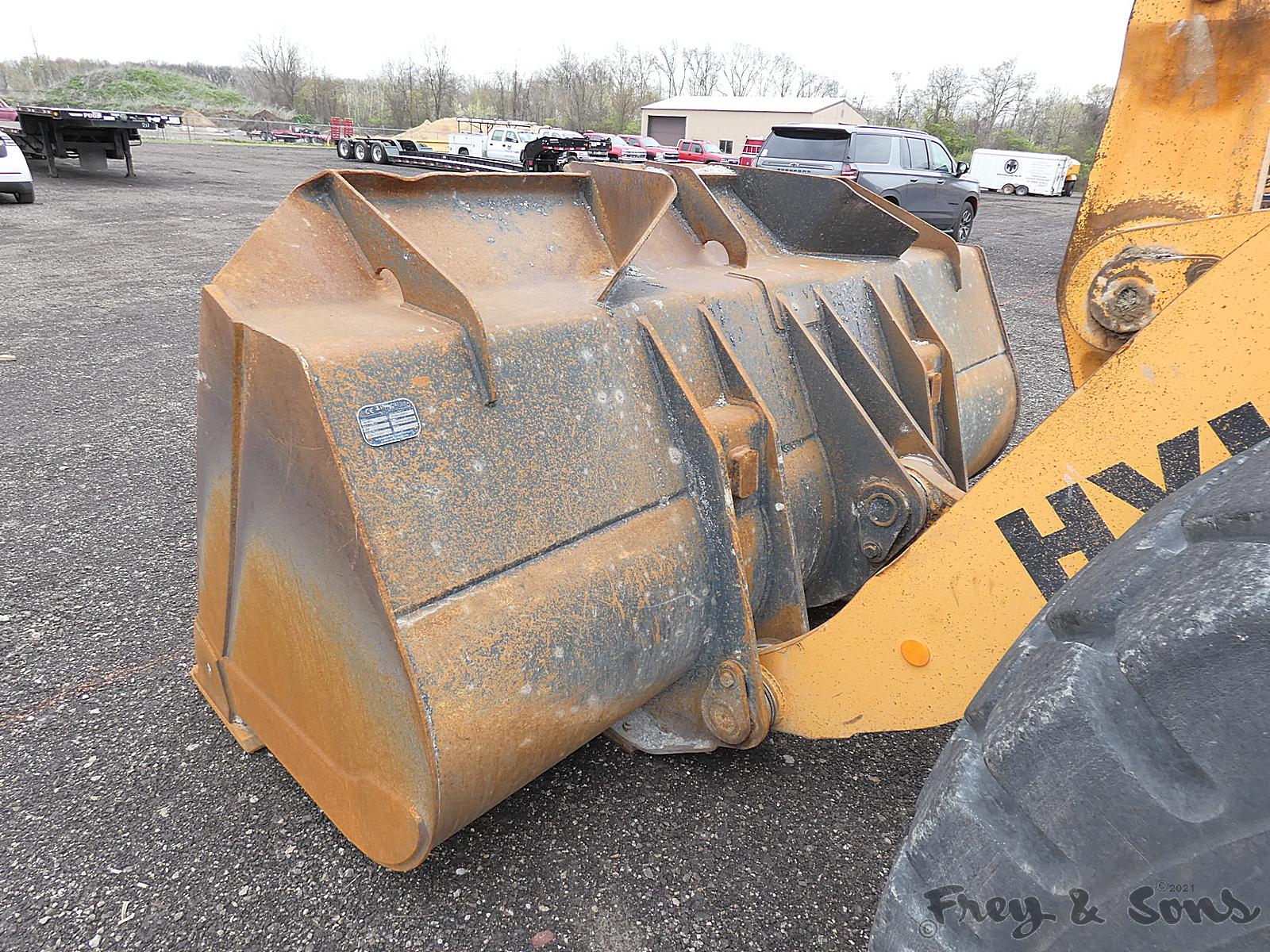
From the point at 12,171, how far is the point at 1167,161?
53.8 ft

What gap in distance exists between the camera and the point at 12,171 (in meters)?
13.2

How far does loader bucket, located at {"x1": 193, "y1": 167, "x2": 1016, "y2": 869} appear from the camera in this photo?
4.64 ft

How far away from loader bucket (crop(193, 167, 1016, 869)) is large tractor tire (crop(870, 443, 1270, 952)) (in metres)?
0.76

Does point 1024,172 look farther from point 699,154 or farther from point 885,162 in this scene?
point 885,162

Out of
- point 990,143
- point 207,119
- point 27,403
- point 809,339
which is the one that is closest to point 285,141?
point 207,119

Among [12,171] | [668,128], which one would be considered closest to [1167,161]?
[12,171]

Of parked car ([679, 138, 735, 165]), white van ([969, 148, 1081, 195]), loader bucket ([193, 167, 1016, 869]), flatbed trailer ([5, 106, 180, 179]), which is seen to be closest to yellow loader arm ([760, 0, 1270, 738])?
loader bucket ([193, 167, 1016, 869])

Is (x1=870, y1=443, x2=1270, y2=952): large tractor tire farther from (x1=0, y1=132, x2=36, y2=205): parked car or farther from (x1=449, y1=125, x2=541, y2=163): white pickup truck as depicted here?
(x1=449, y1=125, x2=541, y2=163): white pickup truck

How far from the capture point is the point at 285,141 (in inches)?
1700

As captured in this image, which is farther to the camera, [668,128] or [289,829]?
[668,128]

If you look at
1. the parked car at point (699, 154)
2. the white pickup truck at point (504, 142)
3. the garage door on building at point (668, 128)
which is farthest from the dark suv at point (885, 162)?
the garage door on building at point (668, 128)

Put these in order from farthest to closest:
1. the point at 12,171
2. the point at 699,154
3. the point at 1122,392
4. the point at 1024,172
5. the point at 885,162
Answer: the point at 1024,172
the point at 699,154
the point at 885,162
the point at 12,171
the point at 1122,392

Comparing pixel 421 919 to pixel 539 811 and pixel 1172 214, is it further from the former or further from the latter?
pixel 1172 214

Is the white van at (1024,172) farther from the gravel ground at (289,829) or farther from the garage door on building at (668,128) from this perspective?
the gravel ground at (289,829)
